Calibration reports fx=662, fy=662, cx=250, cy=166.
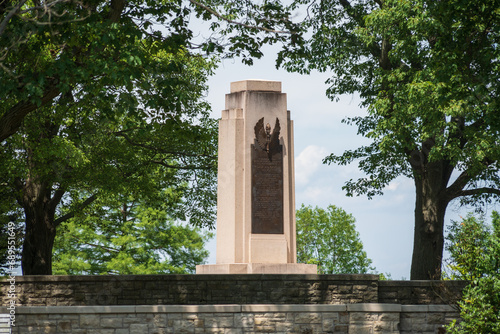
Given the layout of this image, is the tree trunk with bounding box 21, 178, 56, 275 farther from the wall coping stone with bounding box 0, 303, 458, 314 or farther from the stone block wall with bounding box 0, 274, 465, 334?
the wall coping stone with bounding box 0, 303, 458, 314

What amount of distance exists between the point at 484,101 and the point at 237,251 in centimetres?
839

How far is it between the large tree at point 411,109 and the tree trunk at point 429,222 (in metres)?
0.03

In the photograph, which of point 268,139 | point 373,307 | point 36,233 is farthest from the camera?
point 36,233

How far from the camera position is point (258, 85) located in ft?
54.9

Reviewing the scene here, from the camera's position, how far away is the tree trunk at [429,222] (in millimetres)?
22906

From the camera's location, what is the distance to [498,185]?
79.9 ft

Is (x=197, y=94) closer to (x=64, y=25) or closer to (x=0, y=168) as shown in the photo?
(x=0, y=168)

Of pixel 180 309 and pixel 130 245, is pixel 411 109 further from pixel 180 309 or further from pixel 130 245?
pixel 130 245

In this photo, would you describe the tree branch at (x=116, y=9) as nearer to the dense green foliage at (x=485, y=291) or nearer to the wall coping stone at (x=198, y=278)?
the wall coping stone at (x=198, y=278)

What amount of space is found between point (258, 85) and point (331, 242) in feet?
84.9

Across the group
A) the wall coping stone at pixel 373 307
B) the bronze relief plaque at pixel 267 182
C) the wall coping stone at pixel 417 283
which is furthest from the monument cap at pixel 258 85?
the wall coping stone at pixel 373 307

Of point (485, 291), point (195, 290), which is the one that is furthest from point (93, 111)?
point (485, 291)

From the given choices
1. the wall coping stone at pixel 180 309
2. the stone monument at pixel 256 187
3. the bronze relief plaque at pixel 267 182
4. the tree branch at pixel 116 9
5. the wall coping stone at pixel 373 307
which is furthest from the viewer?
the bronze relief plaque at pixel 267 182

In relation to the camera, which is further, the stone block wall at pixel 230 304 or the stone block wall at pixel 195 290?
the stone block wall at pixel 195 290
